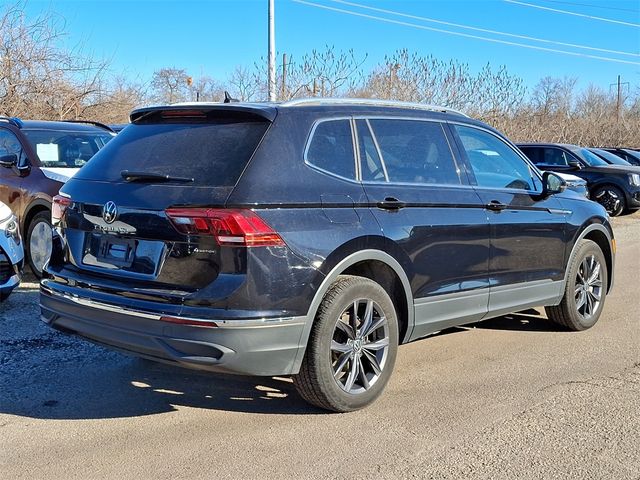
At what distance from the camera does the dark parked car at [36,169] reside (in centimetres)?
776

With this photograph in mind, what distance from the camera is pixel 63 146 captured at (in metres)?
8.59

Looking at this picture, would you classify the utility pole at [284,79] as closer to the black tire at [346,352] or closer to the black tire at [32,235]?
the black tire at [32,235]

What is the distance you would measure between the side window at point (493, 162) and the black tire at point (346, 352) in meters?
1.54

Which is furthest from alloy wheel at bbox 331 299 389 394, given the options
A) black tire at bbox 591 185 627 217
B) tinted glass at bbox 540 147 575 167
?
black tire at bbox 591 185 627 217

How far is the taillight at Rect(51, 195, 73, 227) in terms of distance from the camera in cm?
424

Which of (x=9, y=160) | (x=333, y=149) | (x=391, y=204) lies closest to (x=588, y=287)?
(x=391, y=204)

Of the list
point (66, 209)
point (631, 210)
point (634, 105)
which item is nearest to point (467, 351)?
point (66, 209)

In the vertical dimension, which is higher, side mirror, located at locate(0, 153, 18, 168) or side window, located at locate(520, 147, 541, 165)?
side window, located at locate(520, 147, 541, 165)


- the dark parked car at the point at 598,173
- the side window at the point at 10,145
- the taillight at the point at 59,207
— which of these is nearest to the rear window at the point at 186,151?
the taillight at the point at 59,207

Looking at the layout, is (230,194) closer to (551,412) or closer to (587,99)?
(551,412)

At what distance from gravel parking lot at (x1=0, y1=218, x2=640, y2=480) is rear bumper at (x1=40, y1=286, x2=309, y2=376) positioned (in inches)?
18.9

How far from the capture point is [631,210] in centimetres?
1739

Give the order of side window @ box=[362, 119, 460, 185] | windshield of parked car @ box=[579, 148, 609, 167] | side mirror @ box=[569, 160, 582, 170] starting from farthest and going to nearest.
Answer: windshield of parked car @ box=[579, 148, 609, 167]
side mirror @ box=[569, 160, 582, 170]
side window @ box=[362, 119, 460, 185]

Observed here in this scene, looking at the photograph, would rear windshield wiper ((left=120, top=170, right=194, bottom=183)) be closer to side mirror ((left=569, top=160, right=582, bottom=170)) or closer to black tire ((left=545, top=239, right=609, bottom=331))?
black tire ((left=545, top=239, right=609, bottom=331))
